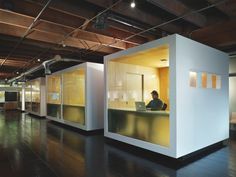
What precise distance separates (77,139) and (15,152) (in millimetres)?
1834

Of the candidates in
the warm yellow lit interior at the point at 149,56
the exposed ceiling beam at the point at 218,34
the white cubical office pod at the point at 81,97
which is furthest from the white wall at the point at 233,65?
the white cubical office pod at the point at 81,97

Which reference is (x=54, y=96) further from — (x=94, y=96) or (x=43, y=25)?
(x=43, y=25)

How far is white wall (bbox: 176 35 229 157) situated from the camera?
3.72 metres

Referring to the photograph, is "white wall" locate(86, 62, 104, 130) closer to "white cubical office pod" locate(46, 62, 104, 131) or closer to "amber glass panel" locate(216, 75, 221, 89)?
"white cubical office pod" locate(46, 62, 104, 131)

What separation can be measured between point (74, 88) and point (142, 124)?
4055 mm

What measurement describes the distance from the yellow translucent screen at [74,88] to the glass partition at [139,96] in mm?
1671

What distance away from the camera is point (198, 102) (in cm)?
418

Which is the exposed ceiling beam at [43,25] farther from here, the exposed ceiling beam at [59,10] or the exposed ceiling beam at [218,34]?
the exposed ceiling beam at [218,34]

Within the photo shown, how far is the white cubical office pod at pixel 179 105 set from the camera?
12.2 feet

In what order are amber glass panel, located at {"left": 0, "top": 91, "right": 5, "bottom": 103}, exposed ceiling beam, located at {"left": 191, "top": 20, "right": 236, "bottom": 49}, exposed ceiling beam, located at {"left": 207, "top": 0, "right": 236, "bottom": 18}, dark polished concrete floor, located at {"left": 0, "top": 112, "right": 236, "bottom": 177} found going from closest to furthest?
dark polished concrete floor, located at {"left": 0, "top": 112, "right": 236, "bottom": 177} → exposed ceiling beam, located at {"left": 207, "top": 0, "right": 236, "bottom": 18} → exposed ceiling beam, located at {"left": 191, "top": 20, "right": 236, "bottom": 49} → amber glass panel, located at {"left": 0, "top": 91, "right": 5, "bottom": 103}

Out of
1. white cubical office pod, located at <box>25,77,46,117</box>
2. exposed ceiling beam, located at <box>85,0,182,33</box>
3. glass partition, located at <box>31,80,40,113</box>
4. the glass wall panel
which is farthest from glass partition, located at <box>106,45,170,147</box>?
glass partition, located at <box>31,80,40,113</box>

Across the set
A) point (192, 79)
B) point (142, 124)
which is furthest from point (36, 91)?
point (192, 79)

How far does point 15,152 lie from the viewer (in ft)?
14.5

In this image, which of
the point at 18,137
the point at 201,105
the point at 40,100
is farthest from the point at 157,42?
the point at 40,100
